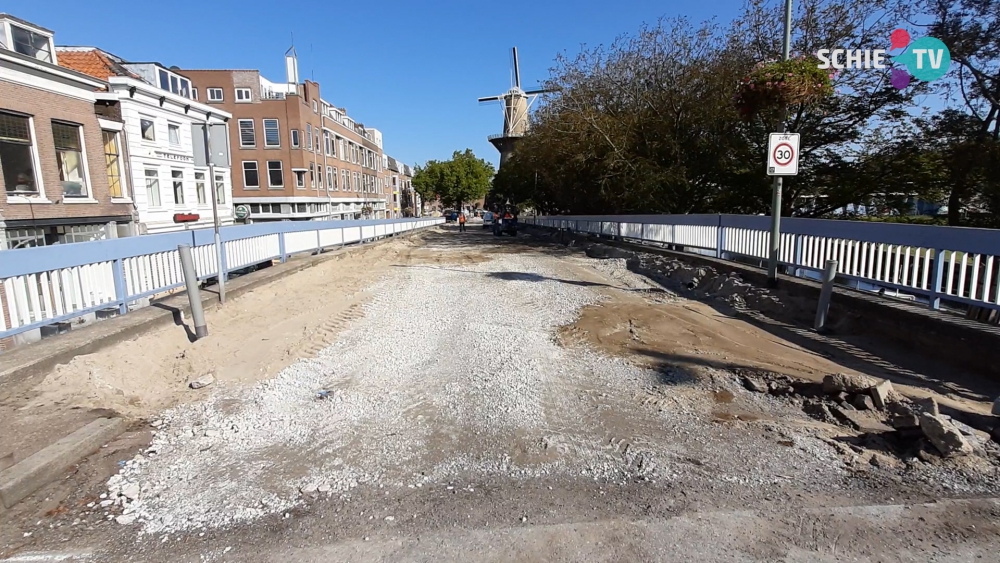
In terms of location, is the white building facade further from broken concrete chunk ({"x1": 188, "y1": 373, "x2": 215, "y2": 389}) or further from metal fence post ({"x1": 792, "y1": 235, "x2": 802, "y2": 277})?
metal fence post ({"x1": 792, "y1": 235, "x2": 802, "y2": 277})

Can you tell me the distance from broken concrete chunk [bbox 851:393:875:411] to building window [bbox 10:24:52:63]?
87.6 ft

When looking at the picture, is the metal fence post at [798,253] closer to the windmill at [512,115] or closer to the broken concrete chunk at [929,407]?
the broken concrete chunk at [929,407]

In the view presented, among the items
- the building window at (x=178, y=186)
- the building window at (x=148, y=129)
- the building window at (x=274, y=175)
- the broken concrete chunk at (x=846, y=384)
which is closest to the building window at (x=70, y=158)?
the building window at (x=148, y=129)

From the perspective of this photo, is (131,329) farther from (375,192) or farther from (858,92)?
(375,192)

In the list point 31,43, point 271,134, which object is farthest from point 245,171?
point 31,43

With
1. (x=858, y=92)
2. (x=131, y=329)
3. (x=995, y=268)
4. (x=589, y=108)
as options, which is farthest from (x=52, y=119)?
(x=858, y=92)

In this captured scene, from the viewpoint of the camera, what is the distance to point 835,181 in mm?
21953

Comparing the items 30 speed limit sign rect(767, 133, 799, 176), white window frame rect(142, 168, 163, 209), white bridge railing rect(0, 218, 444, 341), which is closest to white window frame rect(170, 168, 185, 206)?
white window frame rect(142, 168, 163, 209)

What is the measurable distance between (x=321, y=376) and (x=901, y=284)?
7.83m

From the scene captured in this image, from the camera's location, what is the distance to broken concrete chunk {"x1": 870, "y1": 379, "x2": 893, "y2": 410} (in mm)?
4619

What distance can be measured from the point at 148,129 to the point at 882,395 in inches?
1285

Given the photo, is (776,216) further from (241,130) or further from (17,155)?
(241,130)

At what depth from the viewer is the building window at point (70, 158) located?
20797 mm

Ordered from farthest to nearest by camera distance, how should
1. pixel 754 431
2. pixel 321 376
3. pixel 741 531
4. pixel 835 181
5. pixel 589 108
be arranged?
pixel 589 108, pixel 835 181, pixel 321 376, pixel 754 431, pixel 741 531
